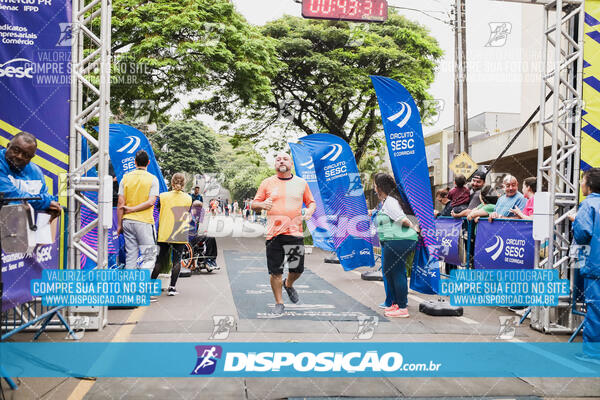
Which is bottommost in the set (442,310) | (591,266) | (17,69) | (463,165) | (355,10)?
(442,310)

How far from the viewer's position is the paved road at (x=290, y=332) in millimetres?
3736

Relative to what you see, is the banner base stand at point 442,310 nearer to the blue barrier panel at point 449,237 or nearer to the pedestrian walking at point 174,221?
the blue barrier panel at point 449,237

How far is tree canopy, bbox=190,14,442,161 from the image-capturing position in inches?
822

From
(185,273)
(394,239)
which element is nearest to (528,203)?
(394,239)

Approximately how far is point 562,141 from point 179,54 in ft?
37.0

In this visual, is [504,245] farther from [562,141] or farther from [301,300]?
[301,300]

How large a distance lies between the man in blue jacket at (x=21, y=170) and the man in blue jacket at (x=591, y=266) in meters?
4.32

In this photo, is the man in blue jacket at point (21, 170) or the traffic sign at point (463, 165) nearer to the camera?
the man in blue jacket at point (21, 170)

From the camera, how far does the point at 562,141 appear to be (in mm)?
6020

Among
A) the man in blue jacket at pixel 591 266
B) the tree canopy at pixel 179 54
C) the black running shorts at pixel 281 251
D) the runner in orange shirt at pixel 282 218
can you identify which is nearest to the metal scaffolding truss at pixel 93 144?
the runner in orange shirt at pixel 282 218

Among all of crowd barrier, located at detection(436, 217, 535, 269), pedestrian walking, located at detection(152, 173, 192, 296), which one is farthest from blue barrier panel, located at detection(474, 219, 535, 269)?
pedestrian walking, located at detection(152, 173, 192, 296)

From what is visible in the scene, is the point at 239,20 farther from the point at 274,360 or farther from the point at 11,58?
the point at 274,360

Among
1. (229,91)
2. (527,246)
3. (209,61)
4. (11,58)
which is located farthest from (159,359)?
(229,91)

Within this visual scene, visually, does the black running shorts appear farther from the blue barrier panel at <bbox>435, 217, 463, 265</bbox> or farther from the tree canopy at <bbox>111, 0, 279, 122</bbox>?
the tree canopy at <bbox>111, 0, 279, 122</bbox>
